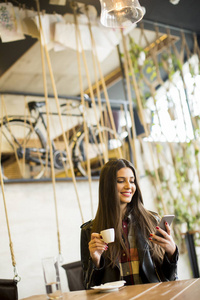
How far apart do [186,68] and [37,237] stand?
3.41m

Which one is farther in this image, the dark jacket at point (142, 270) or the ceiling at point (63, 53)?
the ceiling at point (63, 53)

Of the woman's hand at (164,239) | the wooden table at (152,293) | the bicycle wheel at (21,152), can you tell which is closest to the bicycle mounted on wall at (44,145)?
the bicycle wheel at (21,152)

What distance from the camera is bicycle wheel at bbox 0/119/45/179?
11.6ft

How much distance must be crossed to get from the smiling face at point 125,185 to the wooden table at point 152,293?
1.80ft

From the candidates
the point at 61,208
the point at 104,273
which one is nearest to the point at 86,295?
the point at 104,273

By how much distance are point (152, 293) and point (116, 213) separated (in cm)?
65

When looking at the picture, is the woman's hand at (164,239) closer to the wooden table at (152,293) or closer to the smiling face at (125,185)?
the wooden table at (152,293)

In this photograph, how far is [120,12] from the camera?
6.18 ft

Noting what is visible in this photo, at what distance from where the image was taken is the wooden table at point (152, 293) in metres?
1.18

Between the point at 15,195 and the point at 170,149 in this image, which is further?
the point at 170,149

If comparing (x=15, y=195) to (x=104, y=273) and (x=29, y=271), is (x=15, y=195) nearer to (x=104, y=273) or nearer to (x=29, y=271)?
(x=29, y=271)

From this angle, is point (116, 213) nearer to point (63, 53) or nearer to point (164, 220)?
point (164, 220)

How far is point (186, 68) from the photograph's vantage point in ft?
17.4

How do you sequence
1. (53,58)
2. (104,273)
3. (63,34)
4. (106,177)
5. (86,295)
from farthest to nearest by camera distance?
(53,58), (63,34), (106,177), (104,273), (86,295)
